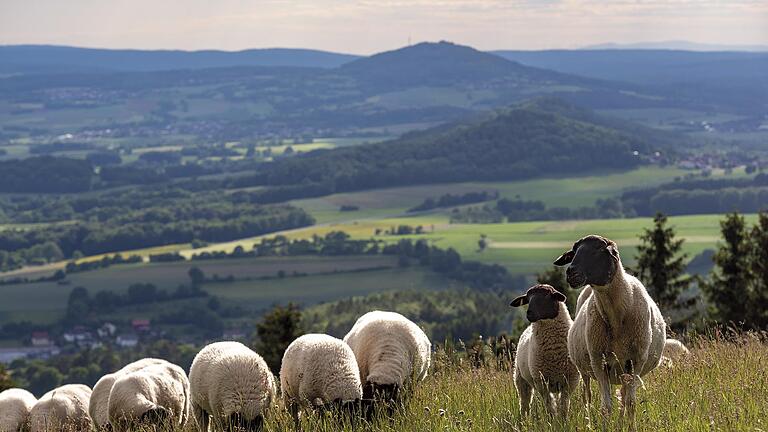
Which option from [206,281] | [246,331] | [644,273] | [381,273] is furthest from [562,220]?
[644,273]

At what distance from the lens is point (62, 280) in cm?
16438

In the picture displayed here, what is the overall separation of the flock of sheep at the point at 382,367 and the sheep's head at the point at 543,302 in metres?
0.01

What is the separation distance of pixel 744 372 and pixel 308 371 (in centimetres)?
516

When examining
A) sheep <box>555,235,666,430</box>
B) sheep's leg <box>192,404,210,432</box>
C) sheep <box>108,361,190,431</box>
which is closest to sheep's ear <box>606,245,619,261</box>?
sheep <box>555,235,666,430</box>

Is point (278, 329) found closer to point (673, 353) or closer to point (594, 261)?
point (673, 353)

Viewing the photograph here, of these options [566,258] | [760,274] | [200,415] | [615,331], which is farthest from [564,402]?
[760,274]

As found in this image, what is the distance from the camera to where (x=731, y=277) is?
118 feet

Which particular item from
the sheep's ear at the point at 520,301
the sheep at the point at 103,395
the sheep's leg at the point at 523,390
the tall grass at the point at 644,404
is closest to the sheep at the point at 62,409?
the sheep at the point at 103,395

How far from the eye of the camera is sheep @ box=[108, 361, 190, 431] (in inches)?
512

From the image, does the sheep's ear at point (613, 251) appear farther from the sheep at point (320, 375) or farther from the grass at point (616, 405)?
the sheep at point (320, 375)

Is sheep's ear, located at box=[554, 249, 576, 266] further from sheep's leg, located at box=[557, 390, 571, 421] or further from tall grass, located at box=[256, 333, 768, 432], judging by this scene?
sheep's leg, located at box=[557, 390, 571, 421]

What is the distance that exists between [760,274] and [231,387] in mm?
26192

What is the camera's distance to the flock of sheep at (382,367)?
9391 millimetres

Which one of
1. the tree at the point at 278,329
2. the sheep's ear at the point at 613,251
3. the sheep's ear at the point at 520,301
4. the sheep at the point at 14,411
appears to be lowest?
the tree at the point at 278,329
